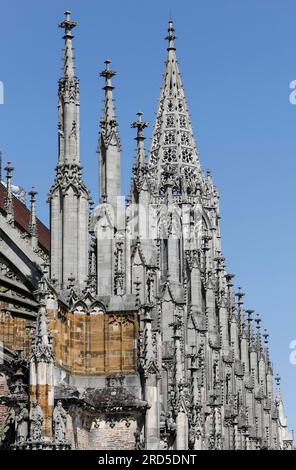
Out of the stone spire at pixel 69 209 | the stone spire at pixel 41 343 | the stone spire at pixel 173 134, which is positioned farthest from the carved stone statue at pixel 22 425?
the stone spire at pixel 173 134

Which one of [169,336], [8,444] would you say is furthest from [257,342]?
[8,444]

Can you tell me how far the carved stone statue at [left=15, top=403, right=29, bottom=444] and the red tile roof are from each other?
70.2ft

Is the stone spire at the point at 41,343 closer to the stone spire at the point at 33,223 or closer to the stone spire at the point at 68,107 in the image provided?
the stone spire at the point at 68,107

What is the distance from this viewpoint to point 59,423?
33500 millimetres

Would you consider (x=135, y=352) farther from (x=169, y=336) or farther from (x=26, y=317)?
(x=169, y=336)

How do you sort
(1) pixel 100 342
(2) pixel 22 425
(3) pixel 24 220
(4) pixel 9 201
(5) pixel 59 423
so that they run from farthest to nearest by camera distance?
1. (3) pixel 24 220
2. (4) pixel 9 201
3. (1) pixel 100 342
4. (5) pixel 59 423
5. (2) pixel 22 425

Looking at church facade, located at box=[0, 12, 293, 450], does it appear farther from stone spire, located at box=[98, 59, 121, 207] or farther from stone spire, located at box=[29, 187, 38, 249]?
stone spire, located at box=[29, 187, 38, 249]

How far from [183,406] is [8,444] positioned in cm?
1276

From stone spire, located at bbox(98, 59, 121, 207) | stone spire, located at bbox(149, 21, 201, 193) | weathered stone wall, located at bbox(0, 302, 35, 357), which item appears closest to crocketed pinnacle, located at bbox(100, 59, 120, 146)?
stone spire, located at bbox(98, 59, 121, 207)

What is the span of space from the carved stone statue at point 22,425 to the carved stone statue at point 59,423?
76 centimetres

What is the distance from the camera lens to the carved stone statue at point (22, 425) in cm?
3272

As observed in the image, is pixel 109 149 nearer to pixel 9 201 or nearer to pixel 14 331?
pixel 14 331

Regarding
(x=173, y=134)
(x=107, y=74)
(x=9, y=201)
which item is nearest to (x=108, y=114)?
(x=107, y=74)

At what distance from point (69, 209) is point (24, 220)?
25243 millimetres
